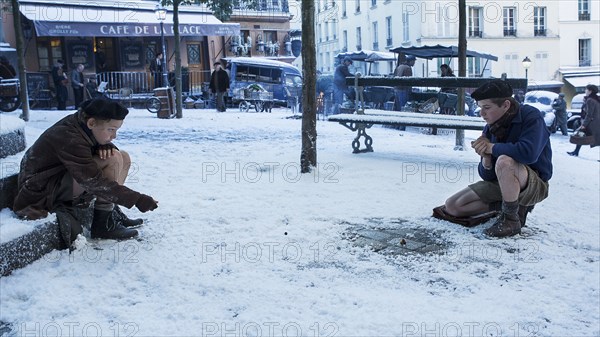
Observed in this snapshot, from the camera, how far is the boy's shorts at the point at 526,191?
16.4ft

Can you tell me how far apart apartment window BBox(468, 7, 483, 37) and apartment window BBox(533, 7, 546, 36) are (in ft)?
14.8

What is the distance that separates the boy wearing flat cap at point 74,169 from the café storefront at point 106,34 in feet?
63.6

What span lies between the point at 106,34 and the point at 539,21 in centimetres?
3345

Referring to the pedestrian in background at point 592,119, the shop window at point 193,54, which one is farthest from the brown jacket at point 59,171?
the shop window at point 193,54

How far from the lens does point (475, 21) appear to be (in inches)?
1703

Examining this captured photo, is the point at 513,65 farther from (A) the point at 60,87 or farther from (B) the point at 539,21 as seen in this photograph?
(A) the point at 60,87

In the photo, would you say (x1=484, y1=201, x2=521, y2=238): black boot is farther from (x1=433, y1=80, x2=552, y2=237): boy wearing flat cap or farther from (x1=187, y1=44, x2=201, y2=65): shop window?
(x1=187, y1=44, x2=201, y2=65): shop window

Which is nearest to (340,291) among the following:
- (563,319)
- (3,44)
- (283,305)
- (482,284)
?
(283,305)

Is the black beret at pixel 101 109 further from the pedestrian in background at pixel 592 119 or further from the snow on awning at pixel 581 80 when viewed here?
the snow on awning at pixel 581 80

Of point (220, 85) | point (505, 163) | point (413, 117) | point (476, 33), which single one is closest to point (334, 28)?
point (476, 33)

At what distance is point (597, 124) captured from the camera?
50.0ft

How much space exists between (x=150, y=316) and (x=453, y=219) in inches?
119

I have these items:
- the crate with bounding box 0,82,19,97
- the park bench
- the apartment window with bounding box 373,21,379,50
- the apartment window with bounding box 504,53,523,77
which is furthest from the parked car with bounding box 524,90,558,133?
the apartment window with bounding box 373,21,379,50

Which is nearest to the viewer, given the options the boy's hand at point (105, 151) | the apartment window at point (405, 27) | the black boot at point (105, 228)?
the boy's hand at point (105, 151)
